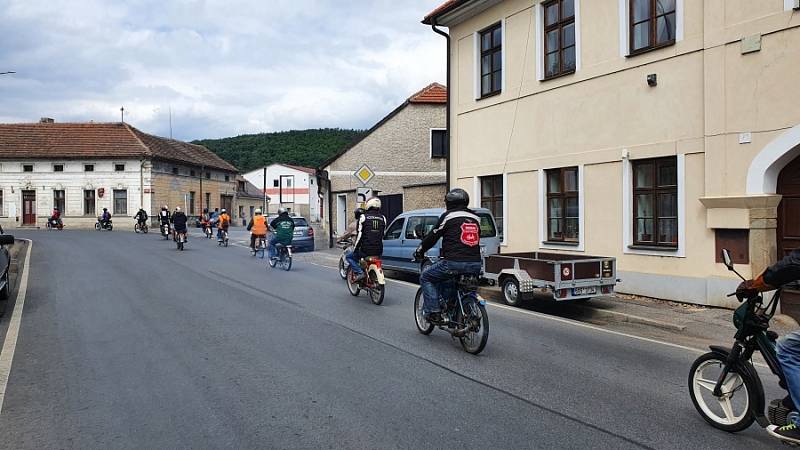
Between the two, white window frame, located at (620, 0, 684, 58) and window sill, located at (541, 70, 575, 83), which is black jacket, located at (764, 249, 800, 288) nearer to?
white window frame, located at (620, 0, 684, 58)

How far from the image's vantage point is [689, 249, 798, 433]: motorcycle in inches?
162

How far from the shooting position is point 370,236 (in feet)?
35.0

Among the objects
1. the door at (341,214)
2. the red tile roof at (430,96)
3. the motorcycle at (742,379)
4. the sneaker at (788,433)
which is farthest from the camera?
the door at (341,214)

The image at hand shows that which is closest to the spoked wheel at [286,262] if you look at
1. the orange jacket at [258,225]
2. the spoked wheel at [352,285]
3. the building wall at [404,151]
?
the orange jacket at [258,225]

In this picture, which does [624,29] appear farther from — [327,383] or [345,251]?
[327,383]

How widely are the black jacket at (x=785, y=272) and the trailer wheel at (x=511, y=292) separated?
6.52 metres

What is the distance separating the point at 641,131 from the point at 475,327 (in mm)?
6974

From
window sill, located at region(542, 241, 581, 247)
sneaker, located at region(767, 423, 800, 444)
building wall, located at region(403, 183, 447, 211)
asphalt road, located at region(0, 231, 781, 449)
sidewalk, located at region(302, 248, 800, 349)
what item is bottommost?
sidewalk, located at region(302, 248, 800, 349)

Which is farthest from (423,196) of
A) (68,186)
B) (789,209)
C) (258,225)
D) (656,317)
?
(68,186)


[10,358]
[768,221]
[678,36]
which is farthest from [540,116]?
[10,358]

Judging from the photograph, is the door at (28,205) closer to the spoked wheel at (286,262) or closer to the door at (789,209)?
the spoked wheel at (286,262)

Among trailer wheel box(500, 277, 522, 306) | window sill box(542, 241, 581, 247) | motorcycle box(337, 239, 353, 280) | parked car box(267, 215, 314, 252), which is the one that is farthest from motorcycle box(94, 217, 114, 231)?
trailer wheel box(500, 277, 522, 306)

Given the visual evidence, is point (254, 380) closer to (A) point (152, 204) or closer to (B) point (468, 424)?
(B) point (468, 424)

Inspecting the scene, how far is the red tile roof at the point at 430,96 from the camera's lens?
28391 millimetres
